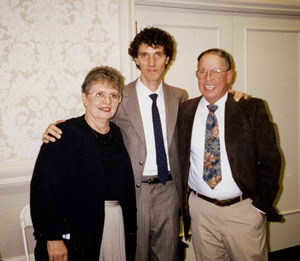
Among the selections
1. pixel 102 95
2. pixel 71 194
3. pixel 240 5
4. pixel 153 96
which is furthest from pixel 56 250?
pixel 240 5

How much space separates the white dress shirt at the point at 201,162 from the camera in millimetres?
1636

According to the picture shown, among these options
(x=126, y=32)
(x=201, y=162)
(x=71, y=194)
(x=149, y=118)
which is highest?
(x=126, y=32)

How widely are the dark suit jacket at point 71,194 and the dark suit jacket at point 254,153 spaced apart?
87cm

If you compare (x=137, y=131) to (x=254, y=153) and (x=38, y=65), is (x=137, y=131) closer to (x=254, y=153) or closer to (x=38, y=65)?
(x=254, y=153)

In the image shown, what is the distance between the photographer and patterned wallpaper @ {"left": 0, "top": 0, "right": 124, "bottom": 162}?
6.09 feet

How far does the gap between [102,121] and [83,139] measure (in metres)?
0.17

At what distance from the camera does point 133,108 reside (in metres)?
1.77

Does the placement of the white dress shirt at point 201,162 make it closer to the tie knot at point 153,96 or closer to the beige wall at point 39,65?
the tie knot at point 153,96

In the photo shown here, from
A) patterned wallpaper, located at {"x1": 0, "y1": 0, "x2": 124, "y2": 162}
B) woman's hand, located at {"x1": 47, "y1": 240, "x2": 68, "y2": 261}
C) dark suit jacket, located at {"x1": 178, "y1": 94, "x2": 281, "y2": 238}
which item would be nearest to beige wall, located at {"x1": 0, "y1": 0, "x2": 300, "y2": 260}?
patterned wallpaper, located at {"x1": 0, "y1": 0, "x2": 124, "y2": 162}

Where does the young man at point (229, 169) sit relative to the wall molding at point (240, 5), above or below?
below

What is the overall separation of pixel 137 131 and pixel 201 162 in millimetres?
499

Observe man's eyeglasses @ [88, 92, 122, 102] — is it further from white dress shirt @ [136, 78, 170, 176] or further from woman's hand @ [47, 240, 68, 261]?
woman's hand @ [47, 240, 68, 261]

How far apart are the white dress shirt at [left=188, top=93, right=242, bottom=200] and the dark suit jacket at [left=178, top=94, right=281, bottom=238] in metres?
0.04

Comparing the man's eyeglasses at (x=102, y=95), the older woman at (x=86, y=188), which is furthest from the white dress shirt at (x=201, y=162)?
the man's eyeglasses at (x=102, y=95)
